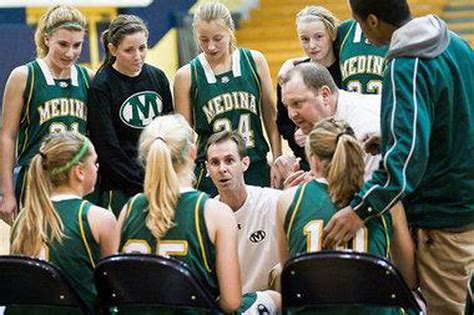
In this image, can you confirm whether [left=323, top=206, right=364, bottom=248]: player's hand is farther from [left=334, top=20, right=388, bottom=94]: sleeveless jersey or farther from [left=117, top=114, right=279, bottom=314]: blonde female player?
[left=334, top=20, right=388, bottom=94]: sleeveless jersey

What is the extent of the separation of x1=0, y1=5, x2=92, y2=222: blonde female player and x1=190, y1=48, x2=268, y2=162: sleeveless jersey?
0.59 metres

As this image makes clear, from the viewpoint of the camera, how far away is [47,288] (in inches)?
125

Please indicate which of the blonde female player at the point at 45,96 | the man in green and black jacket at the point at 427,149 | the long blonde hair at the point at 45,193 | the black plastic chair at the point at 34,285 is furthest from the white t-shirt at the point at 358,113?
the blonde female player at the point at 45,96

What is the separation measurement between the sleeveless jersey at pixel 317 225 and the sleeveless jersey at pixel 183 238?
0.29 m

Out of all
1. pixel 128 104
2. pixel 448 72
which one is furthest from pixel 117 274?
pixel 128 104

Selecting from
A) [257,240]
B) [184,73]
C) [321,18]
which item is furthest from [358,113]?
[184,73]

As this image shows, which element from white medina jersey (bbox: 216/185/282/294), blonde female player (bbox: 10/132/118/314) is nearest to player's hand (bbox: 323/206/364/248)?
blonde female player (bbox: 10/132/118/314)

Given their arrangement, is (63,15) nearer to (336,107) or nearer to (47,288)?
(336,107)

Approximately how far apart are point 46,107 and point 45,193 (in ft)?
4.87

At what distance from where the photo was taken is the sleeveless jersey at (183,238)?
316 centimetres

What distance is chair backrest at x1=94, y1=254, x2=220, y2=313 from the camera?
304 cm

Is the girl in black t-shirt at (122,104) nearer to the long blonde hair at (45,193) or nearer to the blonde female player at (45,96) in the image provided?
the blonde female player at (45,96)

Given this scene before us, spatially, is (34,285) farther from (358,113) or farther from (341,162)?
(358,113)

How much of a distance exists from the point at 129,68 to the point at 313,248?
193cm
